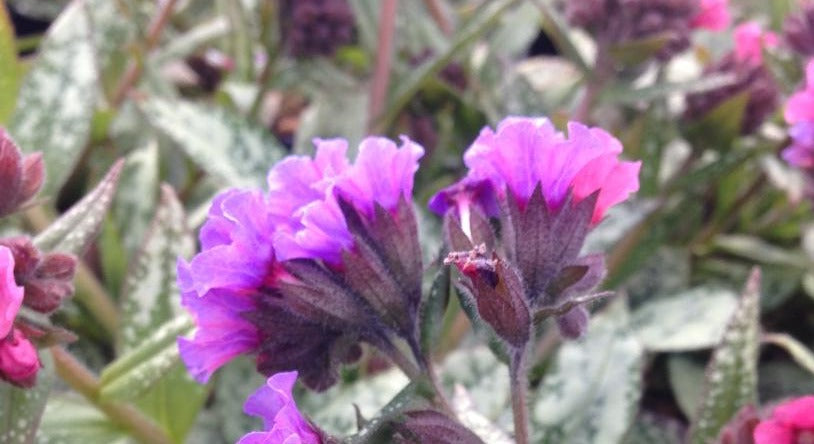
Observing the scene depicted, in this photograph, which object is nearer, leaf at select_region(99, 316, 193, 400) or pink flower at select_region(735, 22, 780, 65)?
leaf at select_region(99, 316, 193, 400)

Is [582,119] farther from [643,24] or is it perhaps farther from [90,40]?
[90,40]

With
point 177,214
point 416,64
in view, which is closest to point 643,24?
point 416,64

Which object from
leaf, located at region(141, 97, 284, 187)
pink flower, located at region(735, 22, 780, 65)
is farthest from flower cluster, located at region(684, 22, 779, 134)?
leaf, located at region(141, 97, 284, 187)

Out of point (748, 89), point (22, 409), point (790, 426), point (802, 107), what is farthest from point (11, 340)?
point (748, 89)

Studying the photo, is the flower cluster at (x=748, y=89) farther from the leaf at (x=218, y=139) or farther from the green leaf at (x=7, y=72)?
the green leaf at (x=7, y=72)

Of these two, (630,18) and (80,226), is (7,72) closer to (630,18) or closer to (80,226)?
(80,226)

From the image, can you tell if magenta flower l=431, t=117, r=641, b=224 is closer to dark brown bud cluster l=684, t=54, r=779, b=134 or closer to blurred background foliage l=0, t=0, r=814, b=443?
blurred background foliage l=0, t=0, r=814, b=443
